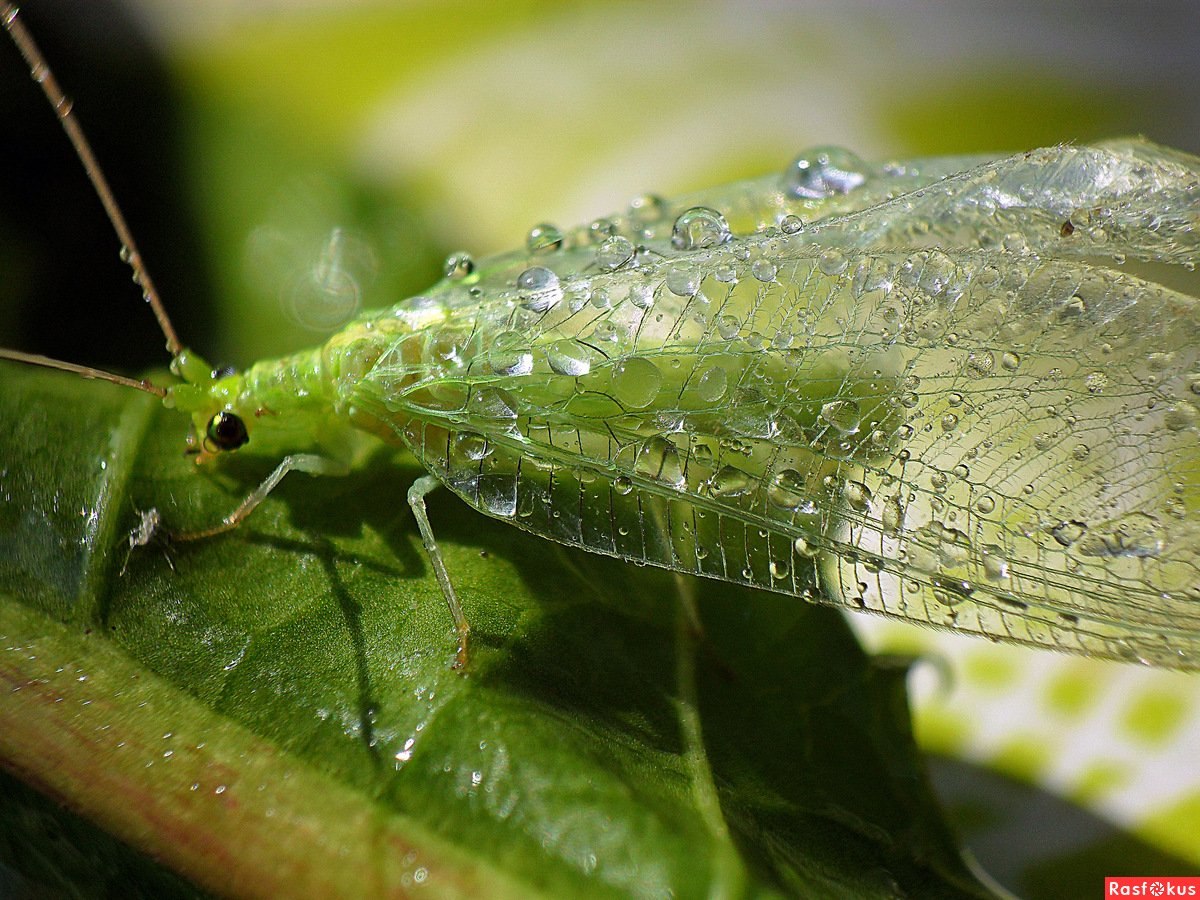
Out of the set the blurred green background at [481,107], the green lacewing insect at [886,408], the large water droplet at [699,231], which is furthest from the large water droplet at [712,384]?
the blurred green background at [481,107]

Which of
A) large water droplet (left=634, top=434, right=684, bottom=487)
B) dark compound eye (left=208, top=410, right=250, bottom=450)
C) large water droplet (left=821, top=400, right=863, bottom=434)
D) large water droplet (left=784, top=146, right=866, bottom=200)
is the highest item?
large water droplet (left=784, top=146, right=866, bottom=200)

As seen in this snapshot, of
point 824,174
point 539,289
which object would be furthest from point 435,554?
point 824,174

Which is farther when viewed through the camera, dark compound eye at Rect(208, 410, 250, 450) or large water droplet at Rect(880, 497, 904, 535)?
dark compound eye at Rect(208, 410, 250, 450)

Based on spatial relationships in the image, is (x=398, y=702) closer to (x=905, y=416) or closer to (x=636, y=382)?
(x=636, y=382)

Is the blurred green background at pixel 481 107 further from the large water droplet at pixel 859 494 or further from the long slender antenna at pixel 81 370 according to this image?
the large water droplet at pixel 859 494

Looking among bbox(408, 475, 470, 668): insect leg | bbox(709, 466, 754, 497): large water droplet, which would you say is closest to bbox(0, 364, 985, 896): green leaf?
bbox(408, 475, 470, 668): insect leg

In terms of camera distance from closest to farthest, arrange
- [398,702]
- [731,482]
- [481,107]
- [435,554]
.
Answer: [398,702], [435,554], [731,482], [481,107]

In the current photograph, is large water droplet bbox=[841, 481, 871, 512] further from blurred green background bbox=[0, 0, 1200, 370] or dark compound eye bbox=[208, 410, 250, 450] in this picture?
blurred green background bbox=[0, 0, 1200, 370]

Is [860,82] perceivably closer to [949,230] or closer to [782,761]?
[949,230]
